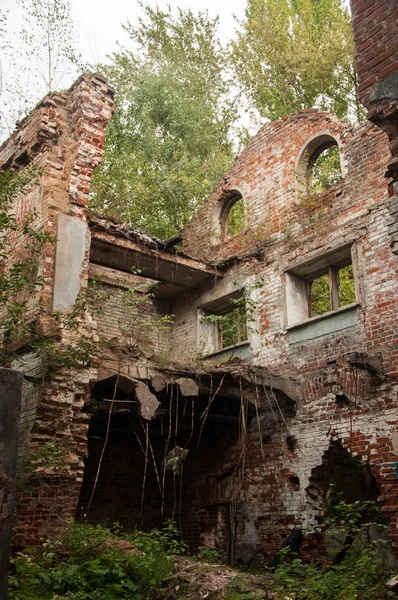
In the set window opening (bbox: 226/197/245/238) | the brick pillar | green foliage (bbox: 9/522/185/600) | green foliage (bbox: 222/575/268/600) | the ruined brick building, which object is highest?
window opening (bbox: 226/197/245/238)

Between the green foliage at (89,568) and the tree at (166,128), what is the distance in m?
A: 8.77

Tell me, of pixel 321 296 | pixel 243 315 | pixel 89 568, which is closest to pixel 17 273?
pixel 89 568

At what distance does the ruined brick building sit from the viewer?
8.21 m

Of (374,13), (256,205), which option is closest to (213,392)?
(256,205)

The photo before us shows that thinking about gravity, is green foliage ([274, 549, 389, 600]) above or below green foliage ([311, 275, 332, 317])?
below

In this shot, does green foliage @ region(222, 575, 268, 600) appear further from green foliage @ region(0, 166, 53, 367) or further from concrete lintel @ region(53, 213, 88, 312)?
concrete lintel @ region(53, 213, 88, 312)

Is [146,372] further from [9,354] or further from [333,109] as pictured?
[333,109]

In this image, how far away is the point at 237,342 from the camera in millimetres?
12156

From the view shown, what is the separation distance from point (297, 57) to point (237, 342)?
36.9 ft

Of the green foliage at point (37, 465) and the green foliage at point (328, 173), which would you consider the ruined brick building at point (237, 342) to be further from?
the green foliage at point (328, 173)

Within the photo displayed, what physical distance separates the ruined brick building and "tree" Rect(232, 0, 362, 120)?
7.28m

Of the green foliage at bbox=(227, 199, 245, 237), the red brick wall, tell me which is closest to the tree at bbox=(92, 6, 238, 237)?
the green foliage at bbox=(227, 199, 245, 237)

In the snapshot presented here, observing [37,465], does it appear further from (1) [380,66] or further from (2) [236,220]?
(2) [236,220]

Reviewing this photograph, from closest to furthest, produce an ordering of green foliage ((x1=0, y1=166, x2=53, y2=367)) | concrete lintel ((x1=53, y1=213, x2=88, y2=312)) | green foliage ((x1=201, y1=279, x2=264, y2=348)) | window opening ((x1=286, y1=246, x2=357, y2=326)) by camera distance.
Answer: green foliage ((x1=0, y1=166, x2=53, y2=367)), concrete lintel ((x1=53, y1=213, x2=88, y2=312)), window opening ((x1=286, y1=246, x2=357, y2=326)), green foliage ((x1=201, y1=279, x2=264, y2=348))
